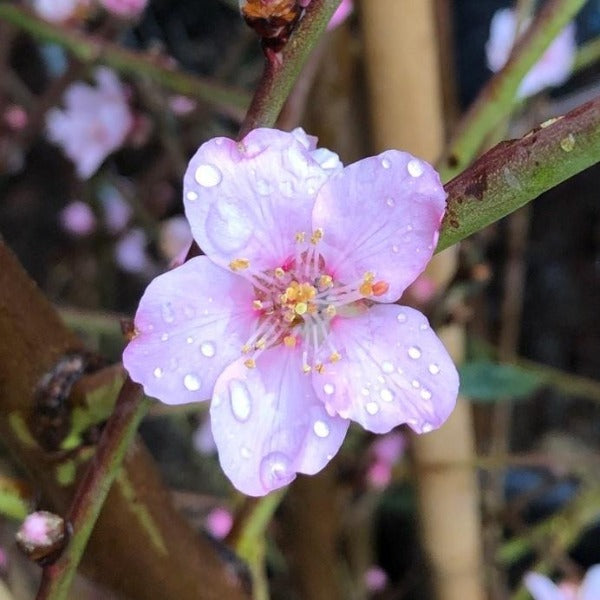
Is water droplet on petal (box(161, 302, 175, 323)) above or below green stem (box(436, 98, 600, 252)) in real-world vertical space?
below

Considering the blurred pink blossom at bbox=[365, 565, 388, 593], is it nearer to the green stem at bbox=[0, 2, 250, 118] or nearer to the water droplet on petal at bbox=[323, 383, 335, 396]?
the green stem at bbox=[0, 2, 250, 118]

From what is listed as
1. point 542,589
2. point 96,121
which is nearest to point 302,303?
point 542,589

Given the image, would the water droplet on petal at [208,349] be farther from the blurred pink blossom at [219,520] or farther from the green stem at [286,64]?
the blurred pink blossom at [219,520]

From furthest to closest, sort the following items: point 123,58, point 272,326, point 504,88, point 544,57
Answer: point 544,57 → point 123,58 → point 504,88 → point 272,326

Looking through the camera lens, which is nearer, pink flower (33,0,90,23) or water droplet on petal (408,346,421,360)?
water droplet on petal (408,346,421,360)

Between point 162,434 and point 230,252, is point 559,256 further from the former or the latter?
point 230,252

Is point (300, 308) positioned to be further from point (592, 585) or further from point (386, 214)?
point (592, 585)

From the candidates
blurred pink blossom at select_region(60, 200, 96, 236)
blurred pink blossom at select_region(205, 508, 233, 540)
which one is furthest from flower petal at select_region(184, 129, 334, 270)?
blurred pink blossom at select_region(60, 200, 96, 236)
